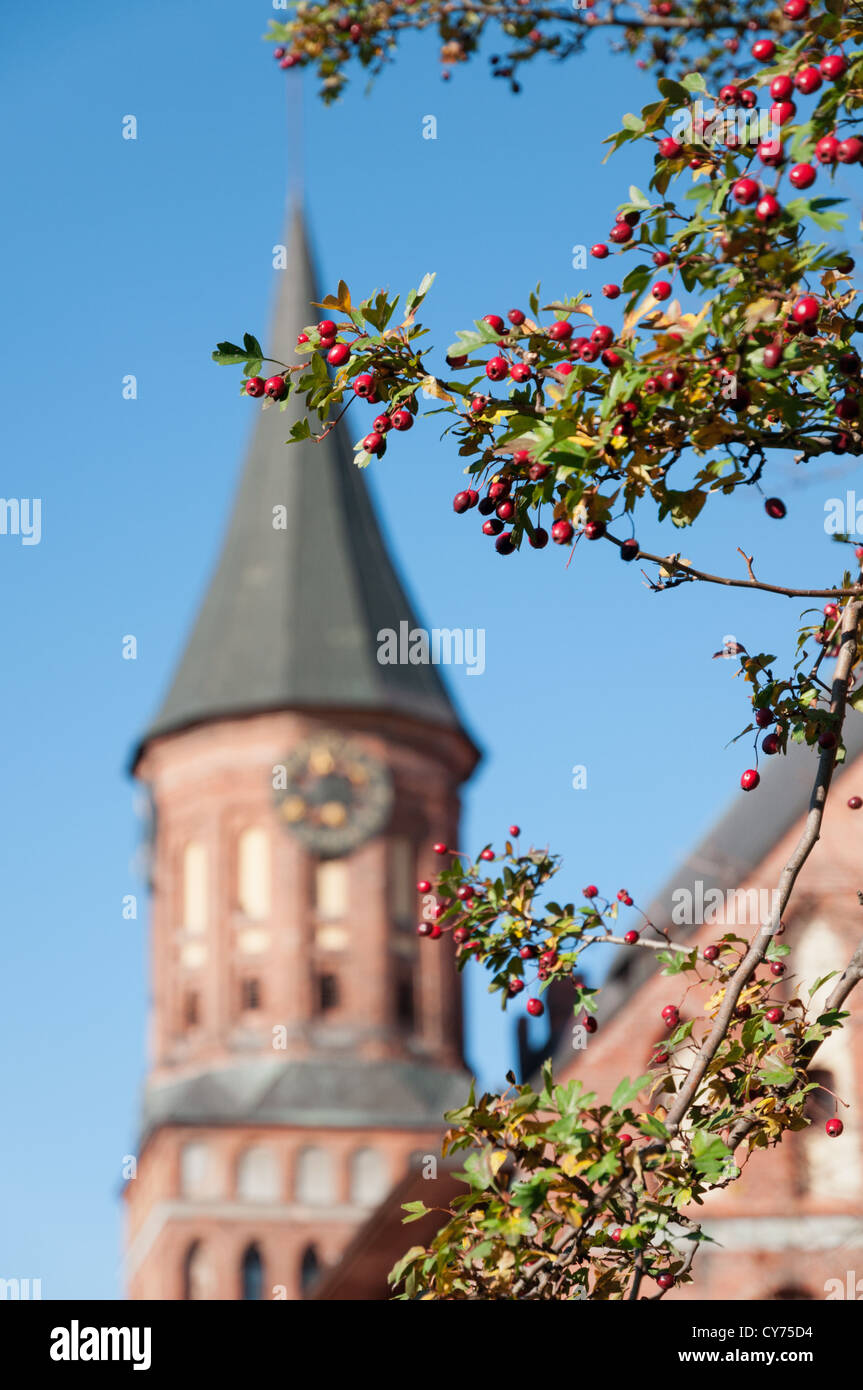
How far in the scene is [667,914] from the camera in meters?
31.5

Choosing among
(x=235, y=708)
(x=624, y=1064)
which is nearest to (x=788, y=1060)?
(x=624, y=1064)

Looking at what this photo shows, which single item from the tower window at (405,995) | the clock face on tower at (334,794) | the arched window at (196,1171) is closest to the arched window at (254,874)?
the clock face on tower at (334,794)

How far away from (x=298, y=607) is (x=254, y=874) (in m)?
6.72

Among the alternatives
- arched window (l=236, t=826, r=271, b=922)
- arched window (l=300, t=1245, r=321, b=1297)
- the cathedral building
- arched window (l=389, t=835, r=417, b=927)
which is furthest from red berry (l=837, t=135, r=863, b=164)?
arched window (l=236, t=826, r=271, b=922)

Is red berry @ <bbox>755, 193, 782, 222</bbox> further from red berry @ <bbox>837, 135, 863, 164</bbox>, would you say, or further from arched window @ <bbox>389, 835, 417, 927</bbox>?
arched window @ <bbox>389, 835, 417, 927</bbox>

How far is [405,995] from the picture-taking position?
1999 inches

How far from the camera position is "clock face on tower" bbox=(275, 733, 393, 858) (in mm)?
51781

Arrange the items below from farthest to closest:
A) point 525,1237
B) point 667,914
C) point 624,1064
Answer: point 667,914, point 624,1064, point 525,1237

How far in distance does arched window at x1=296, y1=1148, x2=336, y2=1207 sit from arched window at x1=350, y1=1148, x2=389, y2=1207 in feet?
1.63

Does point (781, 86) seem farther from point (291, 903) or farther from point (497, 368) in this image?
point (291, 903)

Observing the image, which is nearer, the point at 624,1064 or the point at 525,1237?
the point at 525,1237

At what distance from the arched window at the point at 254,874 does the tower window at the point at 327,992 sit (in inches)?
86.7
